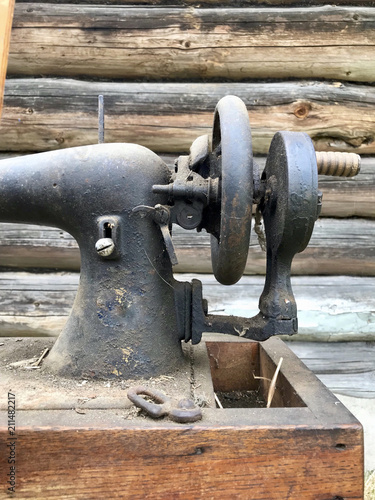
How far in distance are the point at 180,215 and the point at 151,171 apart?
147 millimetres

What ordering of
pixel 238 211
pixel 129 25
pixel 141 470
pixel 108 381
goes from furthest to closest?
pixel 129 25, pixel 108 381, pixel 238 211, pixel 141 470

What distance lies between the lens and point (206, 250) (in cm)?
223

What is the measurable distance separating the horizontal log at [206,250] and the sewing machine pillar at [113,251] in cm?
102

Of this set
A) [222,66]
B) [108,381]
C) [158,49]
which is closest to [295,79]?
[222,66]

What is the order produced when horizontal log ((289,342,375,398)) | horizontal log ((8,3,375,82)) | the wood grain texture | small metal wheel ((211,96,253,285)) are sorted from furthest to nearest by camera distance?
1. horizontal log ((289,342,375,398))
2. horizontal log ((8,3,375,82))
3. small metal wheel ((211,96,253,285))
4. the wood grain texture

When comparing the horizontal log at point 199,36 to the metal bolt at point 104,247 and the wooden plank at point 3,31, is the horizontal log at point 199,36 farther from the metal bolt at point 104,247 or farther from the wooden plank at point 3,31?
the metal bolt at point 104,247

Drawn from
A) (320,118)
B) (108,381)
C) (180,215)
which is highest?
(320,118)

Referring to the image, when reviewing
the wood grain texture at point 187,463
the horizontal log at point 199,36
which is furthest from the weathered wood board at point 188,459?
the horizontal log at point 199,36

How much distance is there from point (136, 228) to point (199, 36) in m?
1.40

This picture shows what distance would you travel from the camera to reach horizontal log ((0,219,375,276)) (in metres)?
2.21

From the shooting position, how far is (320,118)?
2154 mm

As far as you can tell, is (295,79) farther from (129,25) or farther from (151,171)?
(151,171)

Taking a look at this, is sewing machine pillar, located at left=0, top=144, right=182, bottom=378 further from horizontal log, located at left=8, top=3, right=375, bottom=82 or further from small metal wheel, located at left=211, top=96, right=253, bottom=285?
horizontal log, located at left=8, top=3, right=375, bottom=82

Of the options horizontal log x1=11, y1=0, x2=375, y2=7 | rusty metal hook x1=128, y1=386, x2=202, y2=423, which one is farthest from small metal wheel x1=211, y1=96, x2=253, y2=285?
horizontal log x1=11, y1=0, x2=375, y2=7
